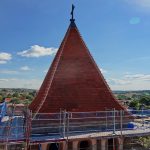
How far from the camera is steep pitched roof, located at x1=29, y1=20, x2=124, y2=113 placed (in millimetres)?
13727

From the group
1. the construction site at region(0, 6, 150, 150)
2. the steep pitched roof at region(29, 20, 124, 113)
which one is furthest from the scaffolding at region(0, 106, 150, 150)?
the steep pitched roof at region(29, 20, 124, 113)

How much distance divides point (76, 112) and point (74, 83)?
1565mm

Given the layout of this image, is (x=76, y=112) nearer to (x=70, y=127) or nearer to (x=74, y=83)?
(x=70, y=127)

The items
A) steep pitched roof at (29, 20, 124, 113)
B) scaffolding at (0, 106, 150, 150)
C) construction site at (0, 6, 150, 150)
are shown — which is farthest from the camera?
steep pitched roof at (29, 20, 124, 113)

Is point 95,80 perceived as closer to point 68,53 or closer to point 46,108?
point 68,53

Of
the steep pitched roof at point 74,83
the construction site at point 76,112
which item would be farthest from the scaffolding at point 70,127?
the steep pitched roof at point 74,83

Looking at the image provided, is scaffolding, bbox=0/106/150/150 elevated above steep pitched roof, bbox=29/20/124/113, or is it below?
below

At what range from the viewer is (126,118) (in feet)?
46.6

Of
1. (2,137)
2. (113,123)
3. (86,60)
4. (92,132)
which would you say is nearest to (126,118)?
(113,123)

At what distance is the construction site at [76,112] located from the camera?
1231 cm

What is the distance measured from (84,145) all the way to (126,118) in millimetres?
2628

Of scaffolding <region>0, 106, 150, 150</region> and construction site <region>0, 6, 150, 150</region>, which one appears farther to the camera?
construction site <region>0, 6, 150, 150</region>

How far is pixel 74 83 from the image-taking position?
14211 millimetres

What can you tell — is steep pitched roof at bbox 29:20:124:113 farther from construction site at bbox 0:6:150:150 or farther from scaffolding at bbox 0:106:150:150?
scaffolding at bbox 0:106:150:150
